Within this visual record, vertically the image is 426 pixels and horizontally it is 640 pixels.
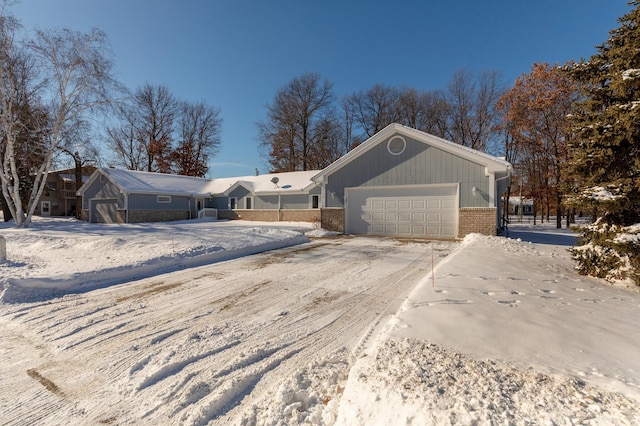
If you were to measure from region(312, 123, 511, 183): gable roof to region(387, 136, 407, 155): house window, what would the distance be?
9.2 inches

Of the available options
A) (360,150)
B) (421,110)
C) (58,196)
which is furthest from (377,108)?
(58,196)

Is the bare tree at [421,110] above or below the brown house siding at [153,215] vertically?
above

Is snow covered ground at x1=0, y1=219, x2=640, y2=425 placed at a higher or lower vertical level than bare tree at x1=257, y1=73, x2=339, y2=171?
lower

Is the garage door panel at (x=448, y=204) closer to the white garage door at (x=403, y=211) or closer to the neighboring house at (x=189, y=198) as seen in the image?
the white garage door at (x=403, y=211)

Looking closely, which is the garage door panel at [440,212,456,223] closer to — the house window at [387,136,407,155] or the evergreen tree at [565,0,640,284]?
the house window at [387,136,407,155]

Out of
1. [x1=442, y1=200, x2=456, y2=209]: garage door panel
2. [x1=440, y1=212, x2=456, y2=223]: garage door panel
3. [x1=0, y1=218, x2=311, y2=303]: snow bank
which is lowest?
[x1=0, y1=218, x2=311, y2=303]: snow bank

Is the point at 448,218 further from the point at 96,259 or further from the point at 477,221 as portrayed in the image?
the point at 96,259

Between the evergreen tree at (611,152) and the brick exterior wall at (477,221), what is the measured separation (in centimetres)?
563

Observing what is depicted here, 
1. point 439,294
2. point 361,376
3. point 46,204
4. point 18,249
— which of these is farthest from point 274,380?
point 46,204

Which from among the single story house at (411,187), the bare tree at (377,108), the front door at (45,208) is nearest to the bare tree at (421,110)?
the bare tree at (377,108)

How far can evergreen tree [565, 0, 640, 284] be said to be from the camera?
15.7 feet

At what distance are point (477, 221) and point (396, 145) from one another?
4.64 meters

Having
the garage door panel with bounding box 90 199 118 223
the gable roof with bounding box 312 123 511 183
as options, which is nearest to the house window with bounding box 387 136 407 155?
the gable roof with bounding box 312 123 511 183

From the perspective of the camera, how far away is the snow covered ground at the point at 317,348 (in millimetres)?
1959
